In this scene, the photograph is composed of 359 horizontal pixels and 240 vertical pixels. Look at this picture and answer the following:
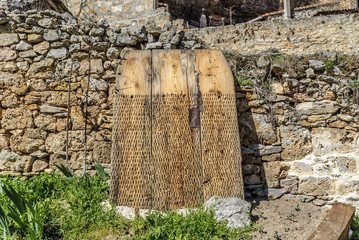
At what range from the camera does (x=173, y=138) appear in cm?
273

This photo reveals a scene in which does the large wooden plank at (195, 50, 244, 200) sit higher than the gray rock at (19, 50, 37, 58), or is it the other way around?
the gray rock at (19, 50, 37, 58)

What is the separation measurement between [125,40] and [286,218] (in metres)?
2.49

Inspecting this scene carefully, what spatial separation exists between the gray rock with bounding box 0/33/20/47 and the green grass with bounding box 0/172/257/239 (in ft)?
5.60

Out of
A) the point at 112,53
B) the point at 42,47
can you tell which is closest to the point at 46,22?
the point at 42,47

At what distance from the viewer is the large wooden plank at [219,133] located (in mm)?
Result: 2656

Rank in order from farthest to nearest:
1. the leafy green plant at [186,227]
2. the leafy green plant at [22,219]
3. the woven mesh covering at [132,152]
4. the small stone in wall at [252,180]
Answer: the small stone in wall at [252,180] → the woven mesh covering at [132,152] → the leafy green plant at [186,227] → the leafy green plant at [22,219]

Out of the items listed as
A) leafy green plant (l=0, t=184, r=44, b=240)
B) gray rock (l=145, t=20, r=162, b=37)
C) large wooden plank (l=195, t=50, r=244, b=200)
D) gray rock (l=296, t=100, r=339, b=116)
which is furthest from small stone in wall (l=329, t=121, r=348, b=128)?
leafy green plant (l=0, t=184, r=44, b=240)

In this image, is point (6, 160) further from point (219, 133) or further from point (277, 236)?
point (277, 236)

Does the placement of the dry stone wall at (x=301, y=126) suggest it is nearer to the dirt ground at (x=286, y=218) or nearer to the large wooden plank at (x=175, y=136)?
the dirt ground at (x=286, y=218)

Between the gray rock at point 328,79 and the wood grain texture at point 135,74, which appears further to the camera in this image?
the gray rock at point 328,79

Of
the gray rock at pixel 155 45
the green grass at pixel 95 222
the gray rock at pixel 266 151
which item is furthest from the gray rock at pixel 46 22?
the gray rock at pixel 266 151

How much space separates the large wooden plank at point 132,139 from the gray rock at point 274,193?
4.37ft

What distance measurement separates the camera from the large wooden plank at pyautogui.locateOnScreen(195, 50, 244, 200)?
2.66m

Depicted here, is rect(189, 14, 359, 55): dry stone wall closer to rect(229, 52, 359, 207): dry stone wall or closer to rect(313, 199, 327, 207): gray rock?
rect(229, 52, 359, 207): dry stone wall
